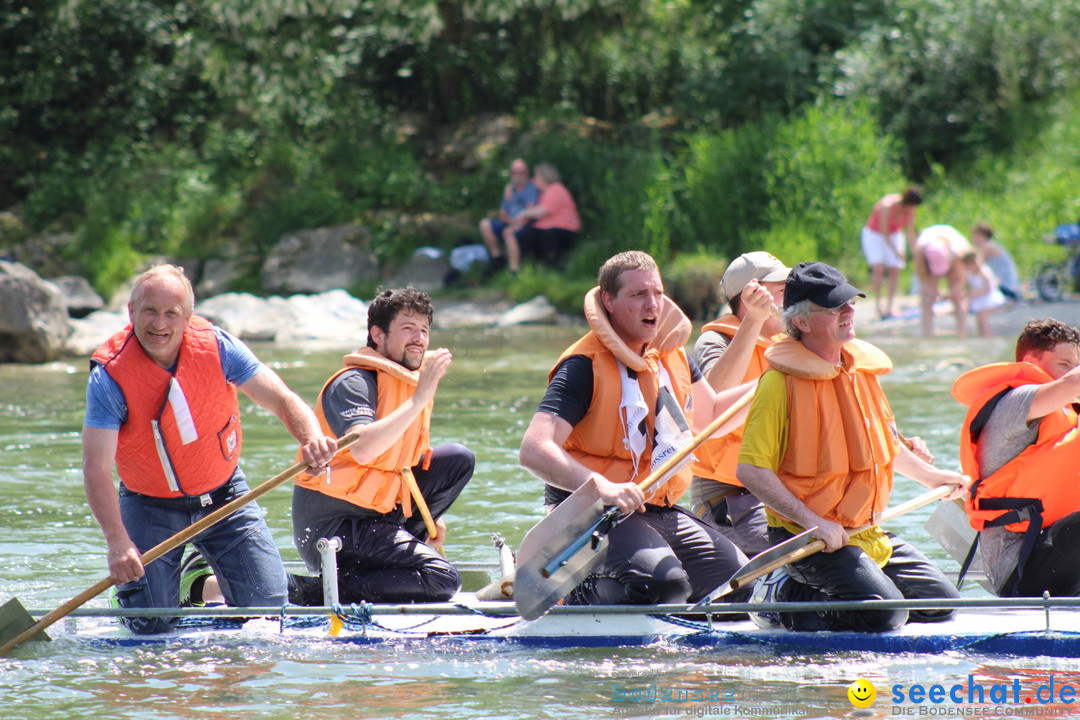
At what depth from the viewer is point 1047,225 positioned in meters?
16.3

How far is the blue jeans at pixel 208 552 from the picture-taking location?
15.1ft

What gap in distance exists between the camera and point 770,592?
4508mm

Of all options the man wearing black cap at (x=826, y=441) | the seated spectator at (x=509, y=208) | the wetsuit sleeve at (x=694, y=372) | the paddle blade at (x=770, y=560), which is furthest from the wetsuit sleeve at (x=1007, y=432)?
the seated spectator at (x=509, y=208)

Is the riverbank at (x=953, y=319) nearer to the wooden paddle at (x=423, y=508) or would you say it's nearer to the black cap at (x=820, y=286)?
A: the wooden paddle at (x=423, y=508)

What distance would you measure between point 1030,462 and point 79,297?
15.4 metres

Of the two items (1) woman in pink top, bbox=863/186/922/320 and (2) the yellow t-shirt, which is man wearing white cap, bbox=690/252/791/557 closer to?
(2) the yellow t-shirt

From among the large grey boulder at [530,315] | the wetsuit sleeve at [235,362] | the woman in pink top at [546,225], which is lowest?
the wetsuit sleeve at [235,362]

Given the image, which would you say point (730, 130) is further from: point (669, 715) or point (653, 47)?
point (669, 715)

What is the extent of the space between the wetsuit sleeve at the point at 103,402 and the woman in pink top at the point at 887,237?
11.4 m

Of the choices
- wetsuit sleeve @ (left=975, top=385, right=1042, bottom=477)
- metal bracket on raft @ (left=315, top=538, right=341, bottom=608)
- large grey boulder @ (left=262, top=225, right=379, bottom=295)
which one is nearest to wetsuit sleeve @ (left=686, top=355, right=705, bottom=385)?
wetsuit sleeve @ (left=975, top=385, right=1042, bottom=477)

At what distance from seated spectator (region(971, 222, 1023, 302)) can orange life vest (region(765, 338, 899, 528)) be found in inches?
429

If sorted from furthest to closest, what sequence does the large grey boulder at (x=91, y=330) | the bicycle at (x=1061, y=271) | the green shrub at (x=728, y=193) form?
the green shrub at (x=728, y=193) → the large grey boulder at (x=91, y=330) → the bicycle at (x=1061, y=271)

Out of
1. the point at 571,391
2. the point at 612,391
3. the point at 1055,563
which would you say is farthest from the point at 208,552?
the point at 1055,563

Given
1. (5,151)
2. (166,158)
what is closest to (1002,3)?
(166,158)
